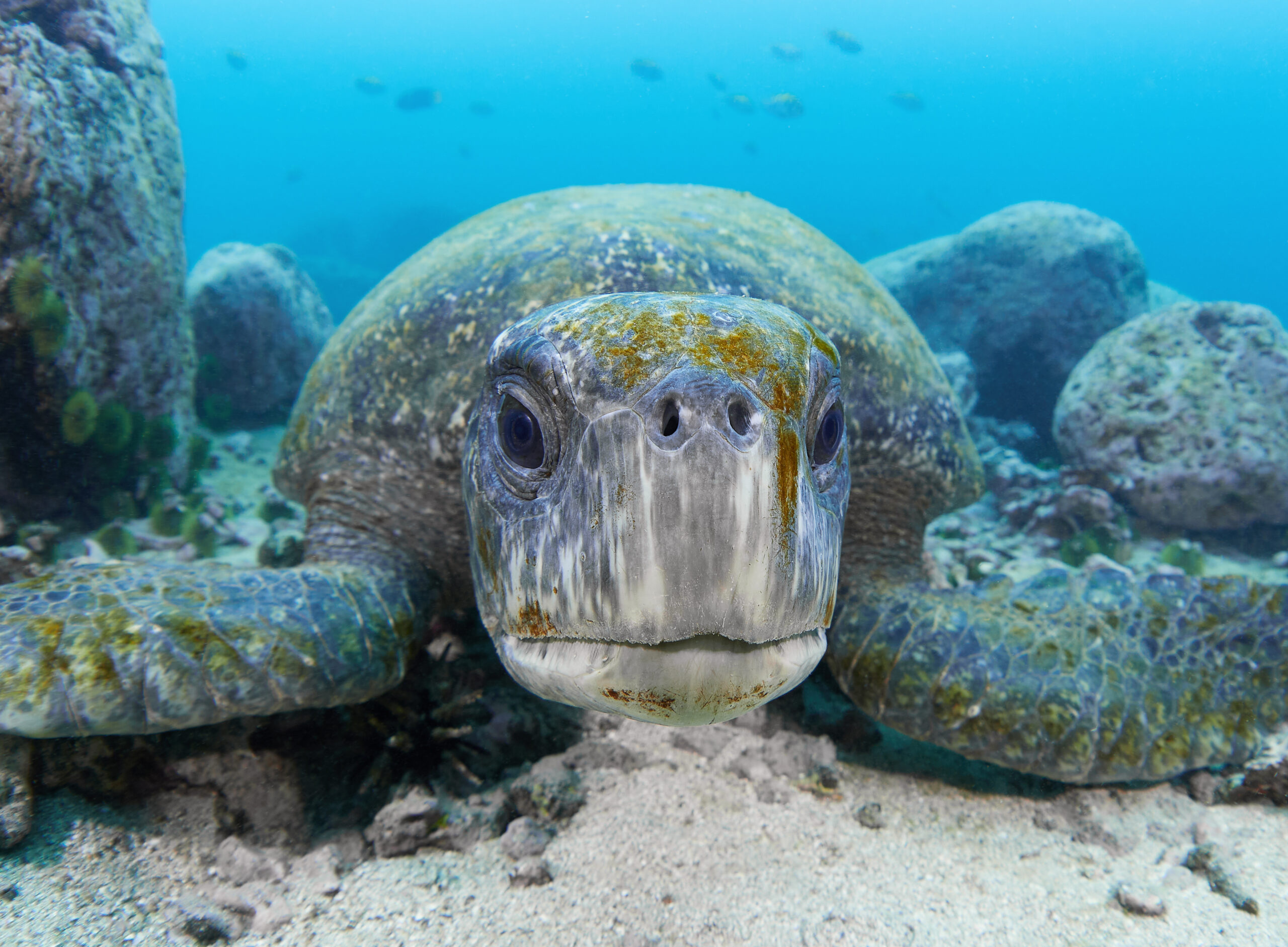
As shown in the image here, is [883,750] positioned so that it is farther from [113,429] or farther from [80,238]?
[80,238]

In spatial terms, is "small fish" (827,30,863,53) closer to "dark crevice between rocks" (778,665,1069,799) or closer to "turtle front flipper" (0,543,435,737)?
"dark crevice between rocks" (778,665,1069,799)

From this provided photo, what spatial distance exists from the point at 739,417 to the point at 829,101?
129 metres

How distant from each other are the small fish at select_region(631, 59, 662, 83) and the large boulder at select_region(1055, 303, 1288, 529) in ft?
79.9

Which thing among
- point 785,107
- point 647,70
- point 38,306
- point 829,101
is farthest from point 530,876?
point 829,101

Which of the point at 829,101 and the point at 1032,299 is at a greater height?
the point at 829,101

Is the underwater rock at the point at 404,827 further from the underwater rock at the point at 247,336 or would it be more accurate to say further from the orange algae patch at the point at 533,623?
the underwater rock at the point at 247,336

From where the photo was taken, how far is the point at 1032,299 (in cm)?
888

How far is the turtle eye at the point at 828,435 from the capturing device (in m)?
1.41

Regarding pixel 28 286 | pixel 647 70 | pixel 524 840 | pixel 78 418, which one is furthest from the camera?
pixel 647 70

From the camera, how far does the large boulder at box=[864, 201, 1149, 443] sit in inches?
340

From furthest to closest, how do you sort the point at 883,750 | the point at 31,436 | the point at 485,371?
the point at 31,436
the point at 883,750
the point at 485,371

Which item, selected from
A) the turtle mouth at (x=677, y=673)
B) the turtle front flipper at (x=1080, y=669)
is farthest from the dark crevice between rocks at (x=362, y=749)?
the turtle front flipper at (x=1080, y=669)

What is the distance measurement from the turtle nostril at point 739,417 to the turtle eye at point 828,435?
353mm

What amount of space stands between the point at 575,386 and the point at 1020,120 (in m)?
140
